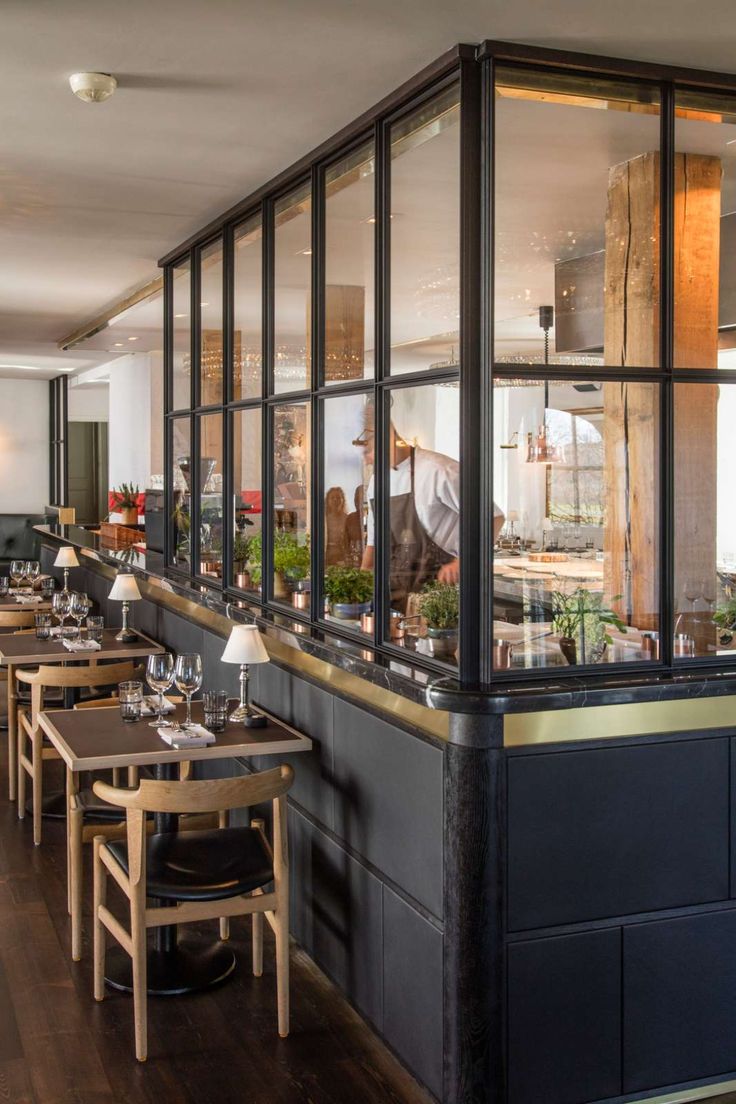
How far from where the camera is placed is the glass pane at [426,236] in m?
3.19

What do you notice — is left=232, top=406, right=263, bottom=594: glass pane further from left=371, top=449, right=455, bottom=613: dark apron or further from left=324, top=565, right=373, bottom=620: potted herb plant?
left=371, top=449, right=455, bottom=613: dark apron

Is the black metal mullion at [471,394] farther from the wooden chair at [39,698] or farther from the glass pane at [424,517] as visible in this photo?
the wooden chair at [39,698]

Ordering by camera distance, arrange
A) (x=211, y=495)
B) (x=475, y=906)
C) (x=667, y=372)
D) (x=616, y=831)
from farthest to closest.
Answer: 1. (x=211, y=495)
2. (x=667, y=372)
3. (x=616, y=831)
4. (x=475, y=906)

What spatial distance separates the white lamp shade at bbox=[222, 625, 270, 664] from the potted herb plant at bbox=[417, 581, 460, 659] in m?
0.74

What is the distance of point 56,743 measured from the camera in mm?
3758

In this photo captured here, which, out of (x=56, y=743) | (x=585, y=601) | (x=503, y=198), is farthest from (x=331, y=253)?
(x=56, y=743)

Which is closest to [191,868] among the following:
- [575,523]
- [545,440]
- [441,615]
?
[441,615]

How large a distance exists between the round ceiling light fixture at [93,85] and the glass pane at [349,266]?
87 cm

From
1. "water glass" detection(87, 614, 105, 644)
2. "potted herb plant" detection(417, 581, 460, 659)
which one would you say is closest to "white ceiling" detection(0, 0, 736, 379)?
"potted herb plant" detection(417, 581, 460, 659)

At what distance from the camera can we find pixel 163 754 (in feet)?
11.7

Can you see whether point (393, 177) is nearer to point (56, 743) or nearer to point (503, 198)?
point (503, 198)

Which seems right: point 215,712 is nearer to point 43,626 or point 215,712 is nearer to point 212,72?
point 212,72

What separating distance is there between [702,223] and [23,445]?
526 inches

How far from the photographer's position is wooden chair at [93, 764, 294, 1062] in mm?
3199
